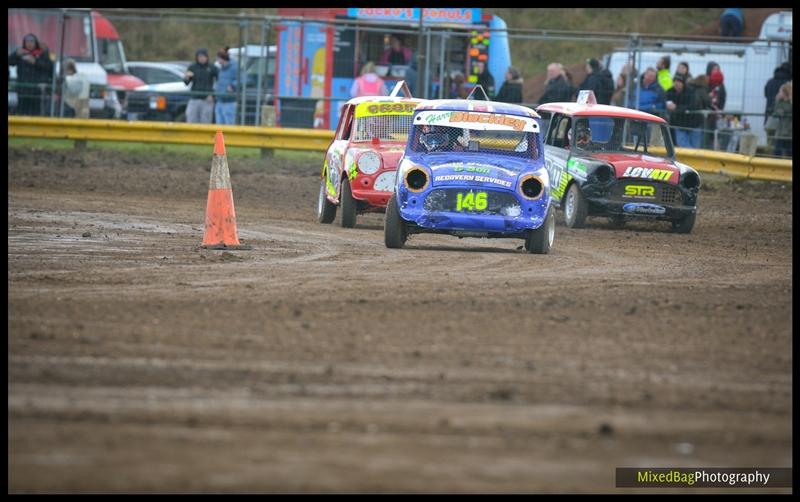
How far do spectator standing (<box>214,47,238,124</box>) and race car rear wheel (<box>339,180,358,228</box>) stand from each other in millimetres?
8755

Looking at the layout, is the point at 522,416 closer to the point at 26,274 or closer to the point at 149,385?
the point at 149,385

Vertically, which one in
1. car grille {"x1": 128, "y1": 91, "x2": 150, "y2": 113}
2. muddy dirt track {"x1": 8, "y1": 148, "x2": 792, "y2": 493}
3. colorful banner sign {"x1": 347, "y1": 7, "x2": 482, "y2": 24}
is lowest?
muddy dirt track {"x1": 8, "y1": 148, "x2": 792, "y2": 493}

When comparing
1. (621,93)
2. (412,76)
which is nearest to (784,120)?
(621,93)

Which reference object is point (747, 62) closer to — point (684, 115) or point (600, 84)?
point (684, 115)

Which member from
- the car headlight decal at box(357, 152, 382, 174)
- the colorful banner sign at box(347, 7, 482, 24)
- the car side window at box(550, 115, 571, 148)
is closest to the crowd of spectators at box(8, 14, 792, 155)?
the colorful banner sign at box(347, 7, 482, 24)

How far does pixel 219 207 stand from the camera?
11750 mm

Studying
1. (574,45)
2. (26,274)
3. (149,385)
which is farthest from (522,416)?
(574,45)

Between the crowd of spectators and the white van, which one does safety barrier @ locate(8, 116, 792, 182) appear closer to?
the crowd of spectators

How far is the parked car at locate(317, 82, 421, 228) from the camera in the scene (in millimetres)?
14117

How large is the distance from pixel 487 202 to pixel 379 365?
18.5ft

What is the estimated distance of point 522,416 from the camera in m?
5.84

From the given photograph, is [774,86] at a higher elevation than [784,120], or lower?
higher

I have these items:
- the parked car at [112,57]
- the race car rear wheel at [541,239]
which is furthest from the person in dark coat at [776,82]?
the parked car at [112,57]

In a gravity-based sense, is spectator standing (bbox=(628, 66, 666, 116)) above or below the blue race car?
above
